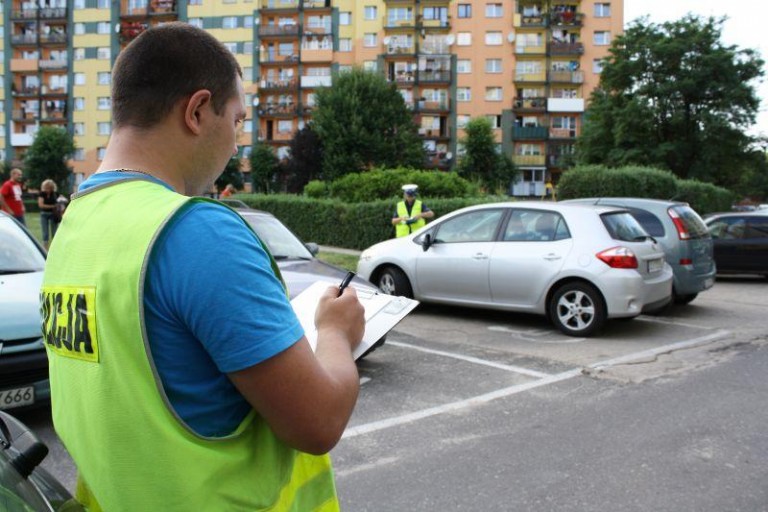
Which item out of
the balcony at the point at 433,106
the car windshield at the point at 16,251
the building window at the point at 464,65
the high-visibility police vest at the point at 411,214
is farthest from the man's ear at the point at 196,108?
the building window at the point at 464,65

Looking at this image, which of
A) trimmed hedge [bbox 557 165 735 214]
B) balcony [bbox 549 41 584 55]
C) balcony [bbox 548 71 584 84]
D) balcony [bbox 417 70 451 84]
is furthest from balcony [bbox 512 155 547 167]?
trimmed hedge [bbox 557 165 735 214]

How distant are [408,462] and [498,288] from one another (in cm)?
522

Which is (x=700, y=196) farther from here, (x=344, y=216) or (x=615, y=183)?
(x=344, y=216)

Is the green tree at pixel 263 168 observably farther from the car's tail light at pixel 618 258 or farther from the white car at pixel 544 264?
the car's tail light at pixel 618 258

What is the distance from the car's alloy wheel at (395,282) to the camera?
1054 centimetres

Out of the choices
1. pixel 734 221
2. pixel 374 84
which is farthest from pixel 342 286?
pixel 374 84

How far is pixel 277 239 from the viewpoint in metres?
8.66

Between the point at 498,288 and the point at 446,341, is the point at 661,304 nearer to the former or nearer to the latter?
the point at 498,288

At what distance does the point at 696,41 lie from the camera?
154 feet

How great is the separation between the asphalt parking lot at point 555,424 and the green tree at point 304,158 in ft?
164

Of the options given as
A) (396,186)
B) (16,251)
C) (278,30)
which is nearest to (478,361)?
(16,251)

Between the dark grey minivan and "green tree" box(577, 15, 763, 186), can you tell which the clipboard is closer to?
the dark grey minivan

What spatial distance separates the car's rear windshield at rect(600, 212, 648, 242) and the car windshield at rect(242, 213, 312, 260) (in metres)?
3.76

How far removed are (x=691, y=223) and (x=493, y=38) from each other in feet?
222
